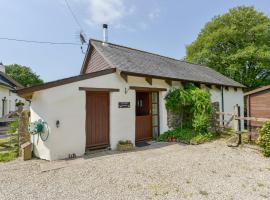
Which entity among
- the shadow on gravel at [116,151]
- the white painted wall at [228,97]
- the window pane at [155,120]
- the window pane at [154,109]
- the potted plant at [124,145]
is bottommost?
the shadow on gravel at [116,151]

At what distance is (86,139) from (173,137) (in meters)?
4.21

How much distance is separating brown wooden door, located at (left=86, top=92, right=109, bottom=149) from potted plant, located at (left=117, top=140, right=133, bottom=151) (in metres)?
0.51

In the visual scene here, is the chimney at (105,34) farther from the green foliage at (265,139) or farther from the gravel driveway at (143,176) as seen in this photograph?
the green foliage at (265,139)

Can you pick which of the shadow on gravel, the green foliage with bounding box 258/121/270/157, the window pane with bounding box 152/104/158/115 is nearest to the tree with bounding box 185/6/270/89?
the window pane with bounding box 152/104/158/115

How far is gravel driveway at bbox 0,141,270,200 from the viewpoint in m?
4.02

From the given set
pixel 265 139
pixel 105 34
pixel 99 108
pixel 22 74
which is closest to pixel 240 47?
pixel 105 34

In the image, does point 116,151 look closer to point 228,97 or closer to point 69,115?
point 69,115

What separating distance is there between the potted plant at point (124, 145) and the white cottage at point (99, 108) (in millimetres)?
202

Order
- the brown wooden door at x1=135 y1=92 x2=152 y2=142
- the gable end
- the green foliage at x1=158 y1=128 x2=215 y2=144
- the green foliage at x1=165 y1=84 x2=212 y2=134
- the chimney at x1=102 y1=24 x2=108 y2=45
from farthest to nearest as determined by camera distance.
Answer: the chimney at x1=102 y1=24 x2=108 y2=45, the gable end, the green foliage at x1=165 y1=84 x2=212 y2=134, the brown wooden door at x1=135 y1=92 x2=152 y2=142, the green foliage at x1=158 y1=128 x2=215 y2=144

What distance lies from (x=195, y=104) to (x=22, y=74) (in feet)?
139

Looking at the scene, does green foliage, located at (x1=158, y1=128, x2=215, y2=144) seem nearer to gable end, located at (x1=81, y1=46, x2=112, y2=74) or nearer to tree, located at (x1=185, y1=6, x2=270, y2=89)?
gable end, located at (x1=81, y1=46, x2=112, y2=74)

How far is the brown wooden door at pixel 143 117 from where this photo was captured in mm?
9211

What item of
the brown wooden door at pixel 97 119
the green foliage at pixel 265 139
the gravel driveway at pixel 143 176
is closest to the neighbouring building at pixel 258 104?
the green foliage at pixel 265 139

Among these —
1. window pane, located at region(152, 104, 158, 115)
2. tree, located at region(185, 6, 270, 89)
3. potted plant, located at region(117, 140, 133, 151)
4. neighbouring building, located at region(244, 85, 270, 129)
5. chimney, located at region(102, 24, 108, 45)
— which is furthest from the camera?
tree, located at region(185, 6, 270, 89)
